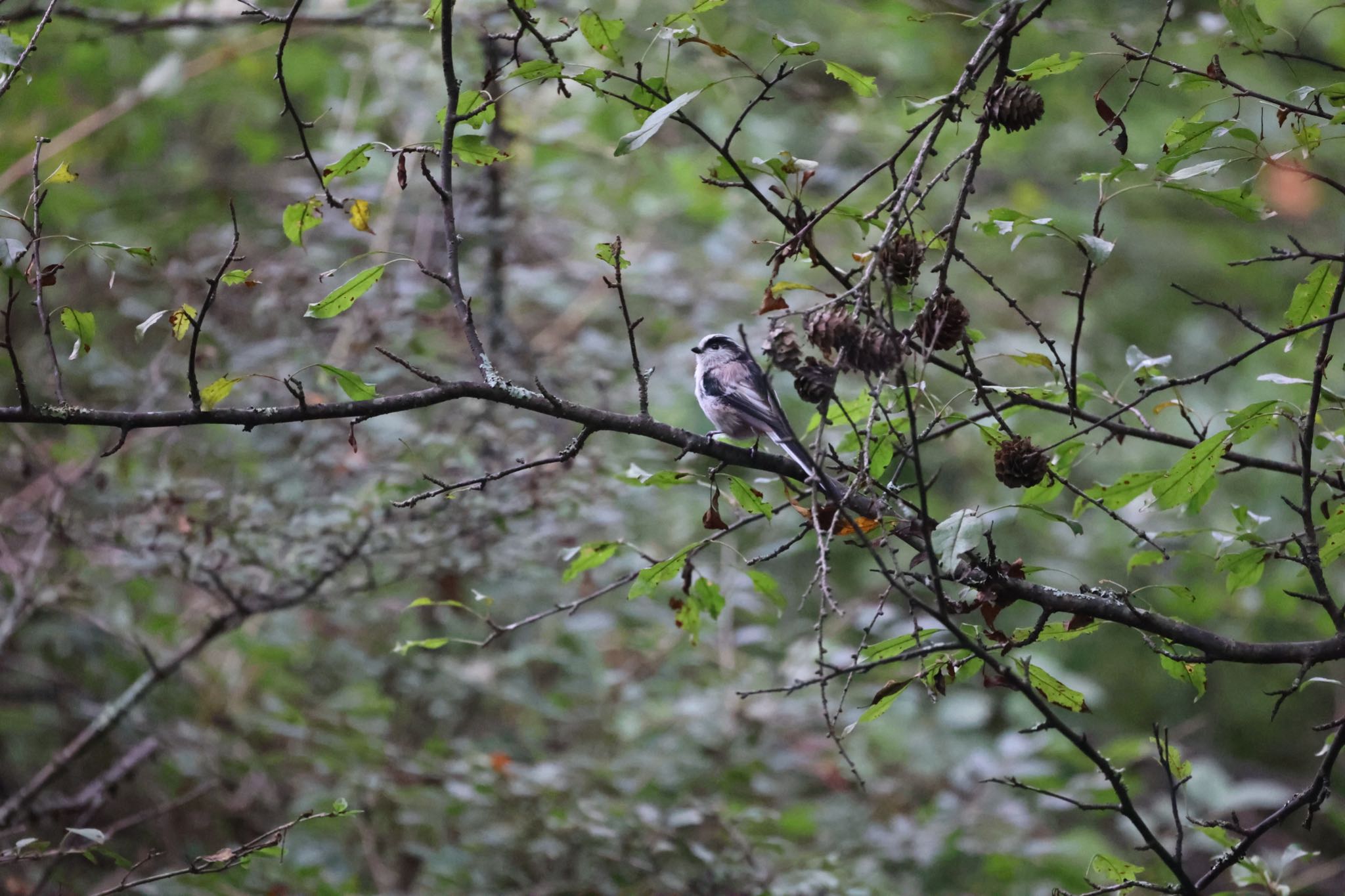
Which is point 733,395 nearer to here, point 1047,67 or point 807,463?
point 807,463

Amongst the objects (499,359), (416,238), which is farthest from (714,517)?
(416,238)

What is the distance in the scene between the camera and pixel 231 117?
7.12 meters

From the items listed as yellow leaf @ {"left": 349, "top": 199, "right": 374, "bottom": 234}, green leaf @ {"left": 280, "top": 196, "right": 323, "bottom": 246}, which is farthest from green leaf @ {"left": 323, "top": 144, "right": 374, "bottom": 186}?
yellow leaf @ {"left": 349, "top": 199, "right": 374, "bottom": 234}

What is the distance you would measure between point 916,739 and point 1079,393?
351cm

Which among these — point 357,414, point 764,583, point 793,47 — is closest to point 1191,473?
point 764,583

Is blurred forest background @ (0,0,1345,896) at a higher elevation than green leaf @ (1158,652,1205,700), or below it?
higher

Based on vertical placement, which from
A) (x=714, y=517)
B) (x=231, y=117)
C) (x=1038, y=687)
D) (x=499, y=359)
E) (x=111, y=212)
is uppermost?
(x=231, y=117)

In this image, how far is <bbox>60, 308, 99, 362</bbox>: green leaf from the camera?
1948mm

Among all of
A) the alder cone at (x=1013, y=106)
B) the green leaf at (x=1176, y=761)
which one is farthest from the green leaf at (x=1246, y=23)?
the green leaf at (x=1176, y=761)

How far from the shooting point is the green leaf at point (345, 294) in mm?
2057

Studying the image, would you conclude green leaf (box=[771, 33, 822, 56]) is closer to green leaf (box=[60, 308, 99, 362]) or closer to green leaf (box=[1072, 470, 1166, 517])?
green leaf (box=[1072, 470, 1166, 517])

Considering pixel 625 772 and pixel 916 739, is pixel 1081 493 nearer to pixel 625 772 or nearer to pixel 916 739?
pixel 625 772

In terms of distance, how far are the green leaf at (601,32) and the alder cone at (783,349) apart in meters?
0.65

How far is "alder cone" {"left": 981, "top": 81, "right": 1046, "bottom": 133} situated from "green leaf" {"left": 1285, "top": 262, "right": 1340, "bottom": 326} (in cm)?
74
